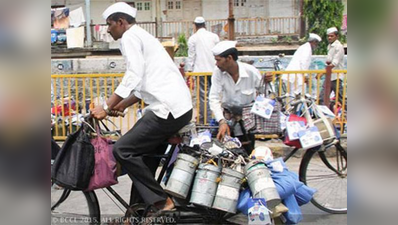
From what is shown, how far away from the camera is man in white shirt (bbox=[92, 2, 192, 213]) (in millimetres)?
3586

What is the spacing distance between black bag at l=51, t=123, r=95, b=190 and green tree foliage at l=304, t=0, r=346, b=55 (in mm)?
14320

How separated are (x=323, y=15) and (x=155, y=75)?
48.5ft

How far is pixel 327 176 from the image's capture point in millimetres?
4605

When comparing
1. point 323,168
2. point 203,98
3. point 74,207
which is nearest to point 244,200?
point 323,168

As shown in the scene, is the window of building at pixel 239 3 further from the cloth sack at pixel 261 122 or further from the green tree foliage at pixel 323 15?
the cloth sack at pixel 261 122

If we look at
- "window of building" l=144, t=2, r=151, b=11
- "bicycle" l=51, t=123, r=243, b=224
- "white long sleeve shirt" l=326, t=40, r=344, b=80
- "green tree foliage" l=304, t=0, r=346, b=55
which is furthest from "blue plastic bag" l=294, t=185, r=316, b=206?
"window of building" l=144, t=2, r=151, b=11

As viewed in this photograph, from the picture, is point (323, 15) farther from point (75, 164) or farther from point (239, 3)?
point (75, 164)

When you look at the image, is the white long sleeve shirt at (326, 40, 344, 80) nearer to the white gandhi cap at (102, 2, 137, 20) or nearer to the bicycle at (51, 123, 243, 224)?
the bicycle at (51, 123, 243, 224)

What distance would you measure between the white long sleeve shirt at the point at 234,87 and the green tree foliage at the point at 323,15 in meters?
12.8
